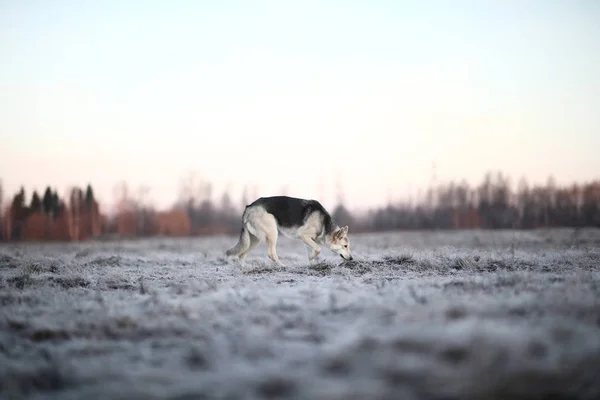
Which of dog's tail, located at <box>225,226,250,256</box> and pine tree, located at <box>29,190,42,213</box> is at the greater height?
pine tree, located at <box>29,190,42,213</box>

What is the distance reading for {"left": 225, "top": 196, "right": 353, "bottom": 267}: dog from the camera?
14.4 metres

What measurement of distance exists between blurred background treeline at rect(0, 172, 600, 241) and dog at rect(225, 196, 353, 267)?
6294 cm

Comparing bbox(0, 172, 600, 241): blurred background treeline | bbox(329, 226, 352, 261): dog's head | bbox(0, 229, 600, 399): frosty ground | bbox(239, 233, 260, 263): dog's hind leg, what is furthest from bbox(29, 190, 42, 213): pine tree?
bbox(0, 229, 600, 399): frosty ground

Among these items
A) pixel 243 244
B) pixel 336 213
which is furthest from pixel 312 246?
pixel 336 213

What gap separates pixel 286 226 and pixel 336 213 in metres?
71.9

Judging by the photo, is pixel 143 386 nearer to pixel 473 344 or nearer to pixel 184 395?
pixel 184 395

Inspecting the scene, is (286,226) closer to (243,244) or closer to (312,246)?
(312,246)

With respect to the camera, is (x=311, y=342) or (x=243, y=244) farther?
(x=243, y=244)

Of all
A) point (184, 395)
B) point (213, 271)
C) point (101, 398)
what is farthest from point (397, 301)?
point (213, 271)

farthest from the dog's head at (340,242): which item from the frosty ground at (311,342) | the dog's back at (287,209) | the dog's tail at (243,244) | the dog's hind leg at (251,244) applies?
the frosty ground at (311,342)

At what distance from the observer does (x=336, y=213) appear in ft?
283

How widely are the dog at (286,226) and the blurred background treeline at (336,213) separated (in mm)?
62941

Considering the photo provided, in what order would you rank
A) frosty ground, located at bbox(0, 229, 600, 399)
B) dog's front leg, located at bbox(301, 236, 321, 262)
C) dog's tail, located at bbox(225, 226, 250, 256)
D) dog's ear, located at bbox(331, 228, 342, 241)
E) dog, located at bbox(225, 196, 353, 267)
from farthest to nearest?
dog's ear, located at bbox(331, 228, 342, 241) → dog's front leg, located at bbox(301, 236, 321, 262) → dog's tail, located at bbox(225, 226, 250, 256) → dog, located at bbox(225, 196, 353, 267) → frosty ground, located at bbox(0, 229, 600, 399)

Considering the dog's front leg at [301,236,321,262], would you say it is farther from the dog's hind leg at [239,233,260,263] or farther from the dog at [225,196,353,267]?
the dog's hind leg at [239,233,260,263]
